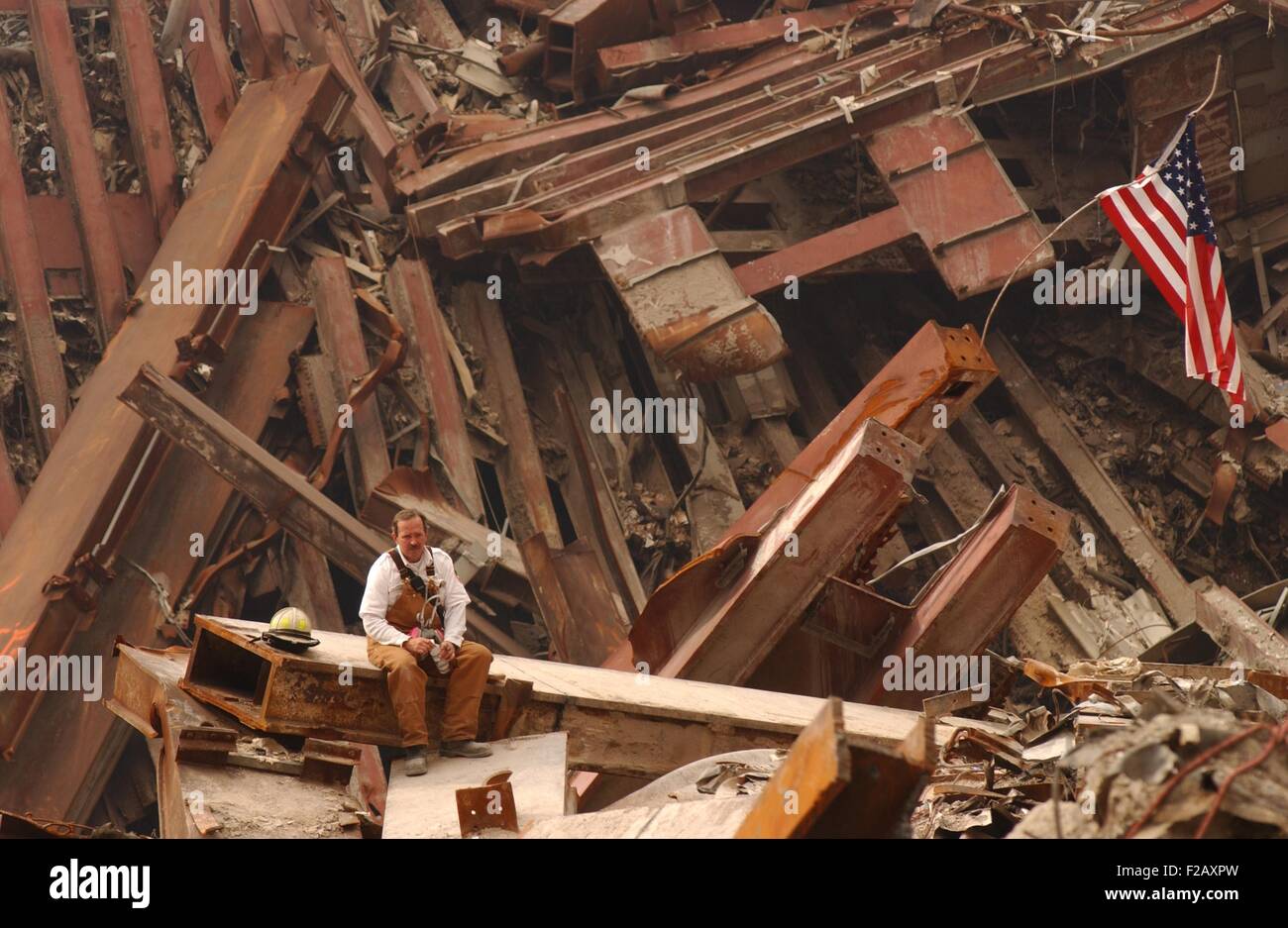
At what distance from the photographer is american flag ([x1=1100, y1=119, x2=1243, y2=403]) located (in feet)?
31.6

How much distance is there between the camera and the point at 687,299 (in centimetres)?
1060

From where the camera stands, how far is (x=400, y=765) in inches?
260

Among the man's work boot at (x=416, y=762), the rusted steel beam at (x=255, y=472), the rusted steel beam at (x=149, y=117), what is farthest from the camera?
the rusted steel beam at (x=149, y=117)

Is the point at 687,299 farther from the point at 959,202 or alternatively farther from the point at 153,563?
the point at 153,563

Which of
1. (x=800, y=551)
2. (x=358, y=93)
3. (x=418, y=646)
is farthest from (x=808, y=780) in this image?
(x=358, y=93)

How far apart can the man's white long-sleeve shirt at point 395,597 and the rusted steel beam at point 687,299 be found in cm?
392

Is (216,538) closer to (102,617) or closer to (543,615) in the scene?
(102,617)

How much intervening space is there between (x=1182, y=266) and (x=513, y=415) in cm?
472

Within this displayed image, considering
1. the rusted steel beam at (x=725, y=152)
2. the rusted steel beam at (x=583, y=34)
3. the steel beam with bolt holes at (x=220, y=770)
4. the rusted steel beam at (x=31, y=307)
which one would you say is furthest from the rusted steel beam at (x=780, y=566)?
the rusted steel beam at (x=583, y=34)

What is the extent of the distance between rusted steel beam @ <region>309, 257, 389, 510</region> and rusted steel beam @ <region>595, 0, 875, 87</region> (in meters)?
3.36

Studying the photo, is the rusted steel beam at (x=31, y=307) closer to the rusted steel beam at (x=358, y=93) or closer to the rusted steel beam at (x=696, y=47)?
the rusted steel beam at (x=358, y=93)

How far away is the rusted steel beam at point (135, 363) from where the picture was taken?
9.03m

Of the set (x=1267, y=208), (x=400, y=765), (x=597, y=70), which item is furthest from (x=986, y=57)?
(x=400, y=765)

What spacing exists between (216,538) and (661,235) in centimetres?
370
